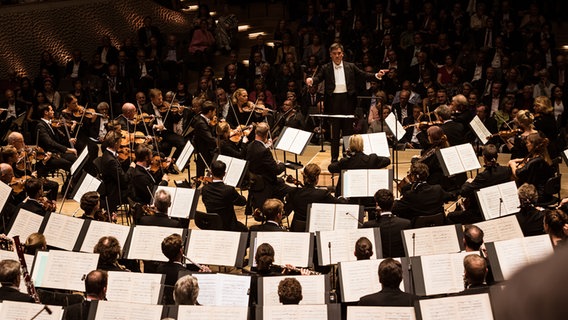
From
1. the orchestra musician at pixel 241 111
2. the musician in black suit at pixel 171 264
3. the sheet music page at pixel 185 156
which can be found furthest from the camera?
the orchestra musician at pixel 241 111

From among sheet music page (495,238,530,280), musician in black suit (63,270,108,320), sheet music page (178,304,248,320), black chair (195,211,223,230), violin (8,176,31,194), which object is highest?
violin (8,176,31,194)

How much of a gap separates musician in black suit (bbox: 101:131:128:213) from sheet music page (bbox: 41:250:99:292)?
228cm

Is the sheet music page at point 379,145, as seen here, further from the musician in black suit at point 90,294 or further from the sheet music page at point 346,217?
the musician in black suit at point 90,294

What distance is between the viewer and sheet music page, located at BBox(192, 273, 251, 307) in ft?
17.9

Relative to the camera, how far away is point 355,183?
7.56m

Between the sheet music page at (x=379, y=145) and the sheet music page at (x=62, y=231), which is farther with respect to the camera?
the sheet music page at (x=379, y=145)

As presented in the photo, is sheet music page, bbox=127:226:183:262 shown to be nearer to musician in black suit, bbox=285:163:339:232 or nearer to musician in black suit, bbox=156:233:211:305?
musician in black suit, bbox=156:233:211:305

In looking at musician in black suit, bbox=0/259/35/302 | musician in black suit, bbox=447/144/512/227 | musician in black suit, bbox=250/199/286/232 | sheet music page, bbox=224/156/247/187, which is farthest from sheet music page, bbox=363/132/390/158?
musician in black suit, bbox=0/259/35/302

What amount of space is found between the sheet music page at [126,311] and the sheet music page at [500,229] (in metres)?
2.77

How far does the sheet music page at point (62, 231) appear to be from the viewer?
650cm

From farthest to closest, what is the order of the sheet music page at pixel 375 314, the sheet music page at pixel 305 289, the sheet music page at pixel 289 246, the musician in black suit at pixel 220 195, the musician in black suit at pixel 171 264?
the musician in black suit at pixel 220 195 < the sheet music page at pixel 289 246 < the musician in black suit at pixel 171 264 < the sheet music page at pixel 305 289 < the sheet music page at pixel 375 314

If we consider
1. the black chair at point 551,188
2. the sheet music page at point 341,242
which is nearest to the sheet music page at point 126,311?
the sheet music page at point 341,242

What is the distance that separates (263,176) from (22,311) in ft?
12.8

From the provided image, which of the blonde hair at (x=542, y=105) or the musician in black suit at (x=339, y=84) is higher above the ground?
the musician in black suit at (x=339, y=84)
